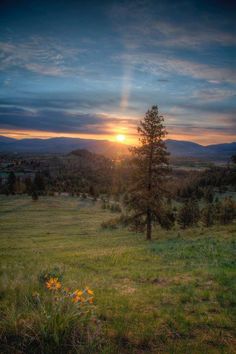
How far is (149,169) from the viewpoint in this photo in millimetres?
29125

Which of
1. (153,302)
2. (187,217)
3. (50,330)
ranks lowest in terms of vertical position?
(187,217)

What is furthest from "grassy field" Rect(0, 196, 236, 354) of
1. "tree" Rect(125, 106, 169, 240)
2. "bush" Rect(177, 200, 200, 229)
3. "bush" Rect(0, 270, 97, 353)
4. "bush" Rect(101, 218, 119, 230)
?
"bush" Rect(177, 200, 200, 229)

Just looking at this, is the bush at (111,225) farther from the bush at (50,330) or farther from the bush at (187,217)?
the bush at (50,330)

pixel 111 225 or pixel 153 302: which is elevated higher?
pixel 153 302

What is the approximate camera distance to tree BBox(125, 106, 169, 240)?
93.9 feet

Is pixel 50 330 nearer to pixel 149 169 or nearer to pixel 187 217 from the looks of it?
pixel 149 169

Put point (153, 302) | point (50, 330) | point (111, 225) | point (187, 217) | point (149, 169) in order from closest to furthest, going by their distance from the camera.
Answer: point (50, 330) < point (153, 302) < point (149, 169) < point (111, 225) < point (187, 217)

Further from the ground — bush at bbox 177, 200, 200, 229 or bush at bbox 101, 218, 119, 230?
bush at bbox 177, 200, 200, 229

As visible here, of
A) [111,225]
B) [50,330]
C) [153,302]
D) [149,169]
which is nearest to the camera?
[50,330]

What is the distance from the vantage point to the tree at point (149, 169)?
1126 inches

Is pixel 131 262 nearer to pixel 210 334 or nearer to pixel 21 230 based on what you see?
pixel 210 334

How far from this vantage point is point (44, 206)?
2677 inches

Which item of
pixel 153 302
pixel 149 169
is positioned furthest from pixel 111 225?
pixel 153 302

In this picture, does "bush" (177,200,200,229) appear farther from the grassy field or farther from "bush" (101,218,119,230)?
the grassy field
